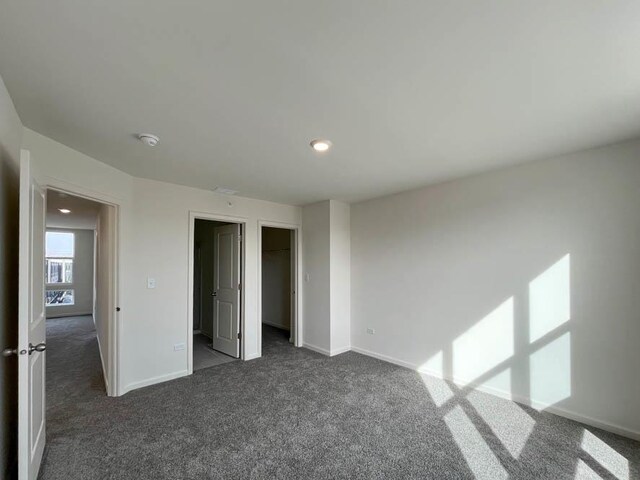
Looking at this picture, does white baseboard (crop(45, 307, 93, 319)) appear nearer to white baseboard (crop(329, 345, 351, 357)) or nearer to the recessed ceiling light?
white baseboard (crop(329, 345, 351, 357))

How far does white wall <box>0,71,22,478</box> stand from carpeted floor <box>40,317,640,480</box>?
1.51 feet

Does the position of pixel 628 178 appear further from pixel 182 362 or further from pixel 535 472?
pixel 182 362

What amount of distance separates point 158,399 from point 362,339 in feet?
9.20

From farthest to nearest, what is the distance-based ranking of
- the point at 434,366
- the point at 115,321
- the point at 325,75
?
the point at 434,366 → the point at 115,321 → the point at 325,75

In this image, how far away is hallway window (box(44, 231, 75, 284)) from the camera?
791cm

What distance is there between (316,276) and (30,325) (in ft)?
11.4

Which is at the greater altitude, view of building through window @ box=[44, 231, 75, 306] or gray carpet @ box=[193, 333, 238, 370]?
view of building through window @ box=[44, 231, 75, 306]

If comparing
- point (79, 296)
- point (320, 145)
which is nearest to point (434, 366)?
point (320, 145)

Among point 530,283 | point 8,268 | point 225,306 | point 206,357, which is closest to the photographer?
point 8,268

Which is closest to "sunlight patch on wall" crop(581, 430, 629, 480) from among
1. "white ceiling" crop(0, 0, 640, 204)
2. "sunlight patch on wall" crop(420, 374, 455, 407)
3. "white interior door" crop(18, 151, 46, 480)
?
"sunlight patch on wall" crop(420, 374, 455, 407)

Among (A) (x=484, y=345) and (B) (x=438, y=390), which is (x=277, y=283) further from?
(A) (x=484, y=345)

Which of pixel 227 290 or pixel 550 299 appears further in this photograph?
pixel 227 290

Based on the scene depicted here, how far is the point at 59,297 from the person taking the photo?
7.98 m

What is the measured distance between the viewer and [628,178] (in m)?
2.51
